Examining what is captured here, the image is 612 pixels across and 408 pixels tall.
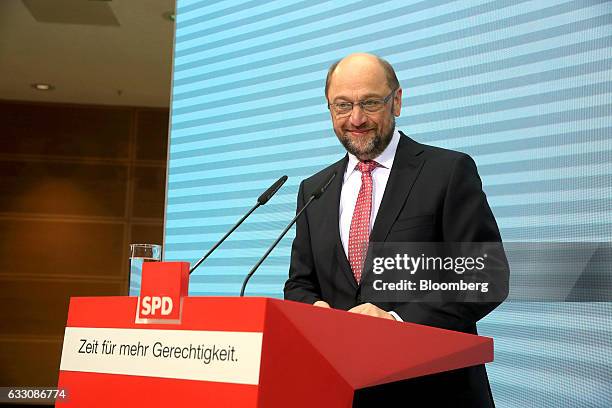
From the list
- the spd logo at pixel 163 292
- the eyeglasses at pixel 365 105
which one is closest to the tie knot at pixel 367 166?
the eyeglasses at pixel 365 105

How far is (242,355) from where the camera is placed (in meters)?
0.95

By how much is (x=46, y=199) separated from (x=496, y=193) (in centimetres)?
558

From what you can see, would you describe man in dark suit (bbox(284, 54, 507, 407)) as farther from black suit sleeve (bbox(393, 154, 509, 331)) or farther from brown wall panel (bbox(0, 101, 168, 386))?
brown wall panel (bbox(0, 101, 168, 386))

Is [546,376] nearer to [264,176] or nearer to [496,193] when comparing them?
[496,193]

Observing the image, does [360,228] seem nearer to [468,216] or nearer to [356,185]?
[356,185]

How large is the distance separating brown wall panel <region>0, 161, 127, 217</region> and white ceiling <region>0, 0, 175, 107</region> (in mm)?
662

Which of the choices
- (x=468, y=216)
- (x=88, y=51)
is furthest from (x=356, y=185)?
(x=88, y=51)

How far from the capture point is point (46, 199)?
22.6 feet

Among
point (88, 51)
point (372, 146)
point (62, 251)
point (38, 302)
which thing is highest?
point (88, 51)

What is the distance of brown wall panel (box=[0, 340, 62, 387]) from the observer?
21.9 ft

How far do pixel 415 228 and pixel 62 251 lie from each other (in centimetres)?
578

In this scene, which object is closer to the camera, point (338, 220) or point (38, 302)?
point (338, 220)

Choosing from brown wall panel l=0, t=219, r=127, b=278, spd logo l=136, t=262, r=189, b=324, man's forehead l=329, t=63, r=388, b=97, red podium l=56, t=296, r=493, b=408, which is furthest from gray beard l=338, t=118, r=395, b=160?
brown wall panel l=0, t=219, r=127, b=278

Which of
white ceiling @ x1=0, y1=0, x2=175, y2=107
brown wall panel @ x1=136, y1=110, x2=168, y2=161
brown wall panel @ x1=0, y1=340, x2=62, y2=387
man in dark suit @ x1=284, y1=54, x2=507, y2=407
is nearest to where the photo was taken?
man in dark suit @ x1=284, y1=54, x2=507, y2=407
